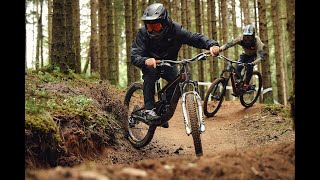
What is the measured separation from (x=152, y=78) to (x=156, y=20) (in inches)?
39.0

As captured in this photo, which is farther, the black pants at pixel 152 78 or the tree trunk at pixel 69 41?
the tree trunk at pixel 69 41

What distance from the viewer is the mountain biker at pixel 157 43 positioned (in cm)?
626

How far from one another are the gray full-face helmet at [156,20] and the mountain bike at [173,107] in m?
0.50

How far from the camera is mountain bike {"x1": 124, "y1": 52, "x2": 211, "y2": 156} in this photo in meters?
5.79

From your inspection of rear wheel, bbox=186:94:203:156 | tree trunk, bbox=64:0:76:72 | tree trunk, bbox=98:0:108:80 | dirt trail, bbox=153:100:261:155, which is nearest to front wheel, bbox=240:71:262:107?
dirt trail, bbox=153:100:261:155

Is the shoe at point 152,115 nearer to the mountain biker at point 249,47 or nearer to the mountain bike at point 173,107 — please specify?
the mountain bike at point 173,107

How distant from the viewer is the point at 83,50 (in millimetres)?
36031

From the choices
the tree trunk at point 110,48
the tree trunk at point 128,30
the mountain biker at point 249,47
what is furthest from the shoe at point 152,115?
the tree trunk at point 128,30

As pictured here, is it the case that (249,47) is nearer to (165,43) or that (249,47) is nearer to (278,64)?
(165,43)

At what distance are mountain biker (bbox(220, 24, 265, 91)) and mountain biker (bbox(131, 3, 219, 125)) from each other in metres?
3.95

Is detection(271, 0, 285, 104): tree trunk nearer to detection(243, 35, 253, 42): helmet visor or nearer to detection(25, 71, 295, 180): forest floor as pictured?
detection(25, 71, 295, 180): forest floor
